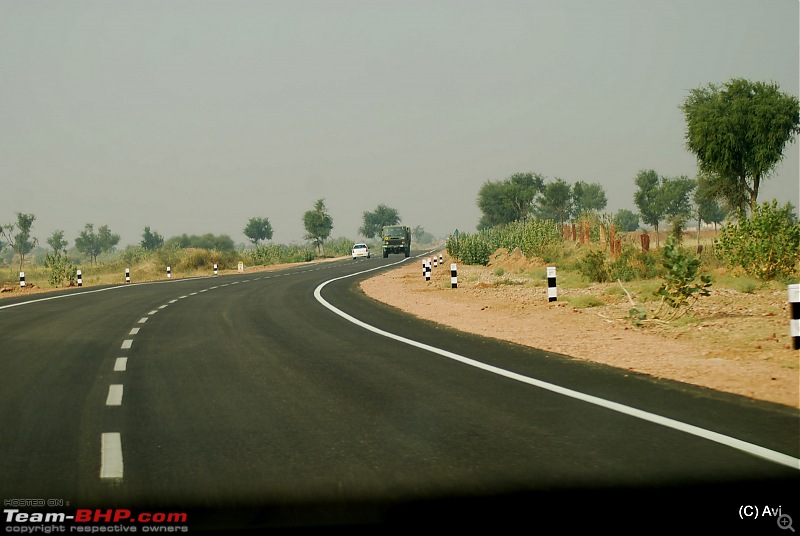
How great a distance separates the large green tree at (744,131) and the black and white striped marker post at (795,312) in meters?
32.3

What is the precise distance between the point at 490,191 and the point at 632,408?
370 ft

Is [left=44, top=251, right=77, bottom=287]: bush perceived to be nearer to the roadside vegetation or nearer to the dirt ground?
the roadside vegetation

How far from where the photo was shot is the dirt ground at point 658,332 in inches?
345

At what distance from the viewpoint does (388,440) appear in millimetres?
5914

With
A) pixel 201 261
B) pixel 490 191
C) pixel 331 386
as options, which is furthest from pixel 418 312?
pixel 490 191

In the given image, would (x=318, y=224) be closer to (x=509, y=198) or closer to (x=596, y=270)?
(x=509, y=198)

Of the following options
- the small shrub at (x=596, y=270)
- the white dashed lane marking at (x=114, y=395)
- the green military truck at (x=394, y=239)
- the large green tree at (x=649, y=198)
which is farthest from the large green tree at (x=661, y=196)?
the white dashed lane marking at (x=114, y=395)

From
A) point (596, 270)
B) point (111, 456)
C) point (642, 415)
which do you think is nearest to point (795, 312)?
point (642, 415)

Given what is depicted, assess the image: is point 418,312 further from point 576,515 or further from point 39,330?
point 576,515

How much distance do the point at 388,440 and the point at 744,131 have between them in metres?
40.0

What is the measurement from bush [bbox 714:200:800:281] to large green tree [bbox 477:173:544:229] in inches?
3393

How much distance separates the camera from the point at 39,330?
15.5m

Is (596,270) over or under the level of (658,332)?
under

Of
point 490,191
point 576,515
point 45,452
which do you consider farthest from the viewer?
point 490,191
